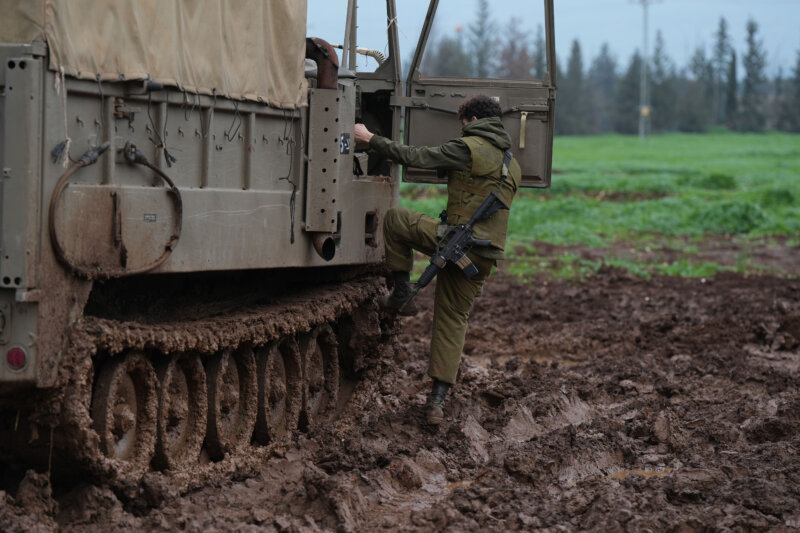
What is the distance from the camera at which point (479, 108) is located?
25.7 feet

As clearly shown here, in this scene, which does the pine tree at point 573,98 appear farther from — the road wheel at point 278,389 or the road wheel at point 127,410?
the road wheel at point 127,410

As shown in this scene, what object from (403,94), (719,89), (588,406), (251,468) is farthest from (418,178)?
(719,89)

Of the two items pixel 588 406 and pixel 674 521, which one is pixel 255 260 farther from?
pixel 588 406

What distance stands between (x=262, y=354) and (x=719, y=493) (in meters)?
2.77

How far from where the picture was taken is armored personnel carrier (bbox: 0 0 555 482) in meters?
4.93

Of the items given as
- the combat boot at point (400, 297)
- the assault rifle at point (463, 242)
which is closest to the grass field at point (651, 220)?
the combat boot at point (400, 297)

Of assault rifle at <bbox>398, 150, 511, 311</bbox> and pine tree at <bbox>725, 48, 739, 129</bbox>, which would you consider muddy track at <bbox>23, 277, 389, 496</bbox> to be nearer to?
assault rifle at <bbox>398, 150, 511, 311</bbox>

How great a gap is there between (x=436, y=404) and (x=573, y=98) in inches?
3102

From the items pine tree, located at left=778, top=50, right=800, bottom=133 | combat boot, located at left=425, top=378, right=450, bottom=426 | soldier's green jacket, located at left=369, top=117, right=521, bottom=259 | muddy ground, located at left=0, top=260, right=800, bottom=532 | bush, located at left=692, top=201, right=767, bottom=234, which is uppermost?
pine tree, located at left=778, top=50, right=800, bottom=133

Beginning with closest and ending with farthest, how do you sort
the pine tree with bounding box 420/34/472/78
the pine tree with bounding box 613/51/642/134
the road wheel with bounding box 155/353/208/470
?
the road wheel with bounding box 155/353/208/470, the pine tree with bounding box 420/34/472/78, the pine tree with bounding box 613/51/642/134

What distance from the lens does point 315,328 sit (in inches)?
305

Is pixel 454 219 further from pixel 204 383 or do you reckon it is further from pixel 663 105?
pixel 663 105

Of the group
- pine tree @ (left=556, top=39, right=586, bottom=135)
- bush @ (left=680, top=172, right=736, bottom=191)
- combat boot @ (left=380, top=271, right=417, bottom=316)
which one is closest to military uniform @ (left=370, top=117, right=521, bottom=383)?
combat boot @ (left=380, top=271, right=417, bottom=316)

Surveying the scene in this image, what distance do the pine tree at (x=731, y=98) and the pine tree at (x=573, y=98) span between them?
1091 centimetres
